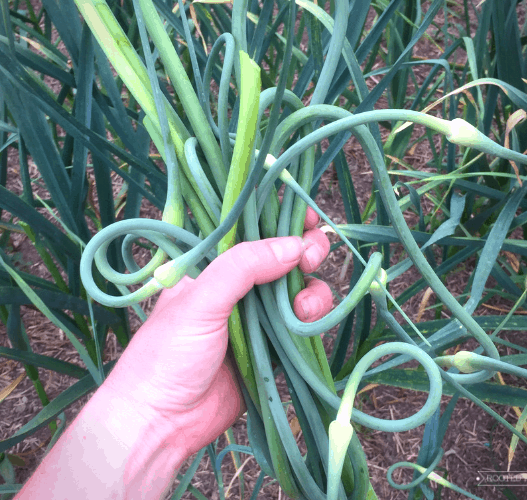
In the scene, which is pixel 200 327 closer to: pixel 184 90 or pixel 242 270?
pixel 242 270

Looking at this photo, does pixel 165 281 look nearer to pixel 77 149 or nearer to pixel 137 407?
pixel 137 407

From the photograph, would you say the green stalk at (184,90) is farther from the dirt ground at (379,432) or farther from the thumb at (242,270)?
the dirt ground at (379,432)

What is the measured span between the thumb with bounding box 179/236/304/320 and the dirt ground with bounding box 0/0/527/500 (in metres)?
0.43

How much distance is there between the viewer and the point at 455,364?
1.21 ft

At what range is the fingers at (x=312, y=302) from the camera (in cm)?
47

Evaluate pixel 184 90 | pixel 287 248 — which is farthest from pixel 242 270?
pixel 184 90

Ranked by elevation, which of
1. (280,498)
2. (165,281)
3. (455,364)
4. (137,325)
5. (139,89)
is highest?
(139,89)

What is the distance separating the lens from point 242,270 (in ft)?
1.41

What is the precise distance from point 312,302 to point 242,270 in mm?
102

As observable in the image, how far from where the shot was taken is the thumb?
424 mm

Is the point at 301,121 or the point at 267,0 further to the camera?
the point at 267,0

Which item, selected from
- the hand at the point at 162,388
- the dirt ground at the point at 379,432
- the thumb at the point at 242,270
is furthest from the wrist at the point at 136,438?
the dirt ground at the point at 379,432

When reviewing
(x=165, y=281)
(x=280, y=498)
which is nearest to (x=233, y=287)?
(x=165, y=281)

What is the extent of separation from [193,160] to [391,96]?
2.50 feet
